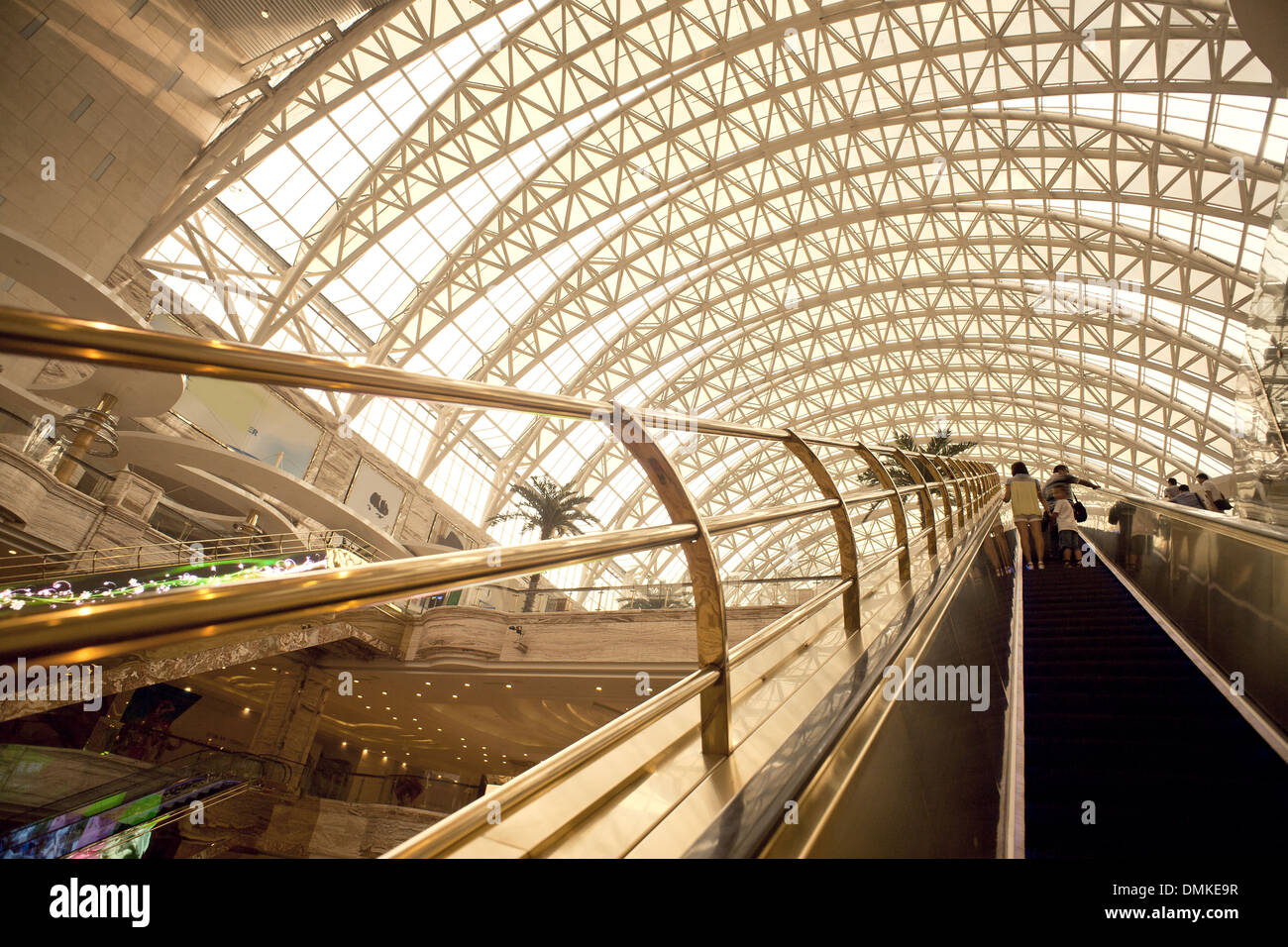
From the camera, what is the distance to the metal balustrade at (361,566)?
63 centimetres

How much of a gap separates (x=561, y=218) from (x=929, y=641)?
28.4 m

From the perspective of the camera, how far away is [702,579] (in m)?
1.74

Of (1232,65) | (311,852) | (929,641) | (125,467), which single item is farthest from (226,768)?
(1232,65)

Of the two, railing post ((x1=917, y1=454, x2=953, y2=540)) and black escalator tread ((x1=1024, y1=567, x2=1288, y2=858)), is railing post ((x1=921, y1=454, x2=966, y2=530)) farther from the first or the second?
black escalator tread ((x1=1024, y1=567, x2=1288, y2=858))

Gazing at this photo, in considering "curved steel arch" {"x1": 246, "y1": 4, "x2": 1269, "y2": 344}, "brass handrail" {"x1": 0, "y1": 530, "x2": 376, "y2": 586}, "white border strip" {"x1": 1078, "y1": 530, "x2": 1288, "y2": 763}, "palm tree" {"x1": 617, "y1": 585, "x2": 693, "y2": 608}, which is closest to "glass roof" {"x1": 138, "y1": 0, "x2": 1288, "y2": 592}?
"curved steel arch" {"x1": 246, "y1": 4, "x2": 1269, "y2": 344}

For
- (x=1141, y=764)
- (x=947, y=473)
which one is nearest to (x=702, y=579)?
(x=1141, y=764)

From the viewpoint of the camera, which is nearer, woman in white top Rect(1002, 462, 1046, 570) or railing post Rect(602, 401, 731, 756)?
railing post Rect(602, 401, 731, 756)

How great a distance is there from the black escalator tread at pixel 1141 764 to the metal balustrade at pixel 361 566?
5.03 ft

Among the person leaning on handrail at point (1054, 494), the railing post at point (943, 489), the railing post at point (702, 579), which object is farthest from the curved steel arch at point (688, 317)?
the railing post at point (702, 579)

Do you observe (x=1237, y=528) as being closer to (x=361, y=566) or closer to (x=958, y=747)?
(x=958, y=747)

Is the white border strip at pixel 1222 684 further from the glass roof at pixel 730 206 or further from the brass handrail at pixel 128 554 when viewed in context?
the glass roof at pixel 730 206

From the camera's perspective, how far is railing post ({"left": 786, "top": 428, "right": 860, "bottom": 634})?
9.26ft

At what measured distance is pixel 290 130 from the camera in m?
20.1

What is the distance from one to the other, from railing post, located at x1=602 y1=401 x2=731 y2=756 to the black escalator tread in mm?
1836
